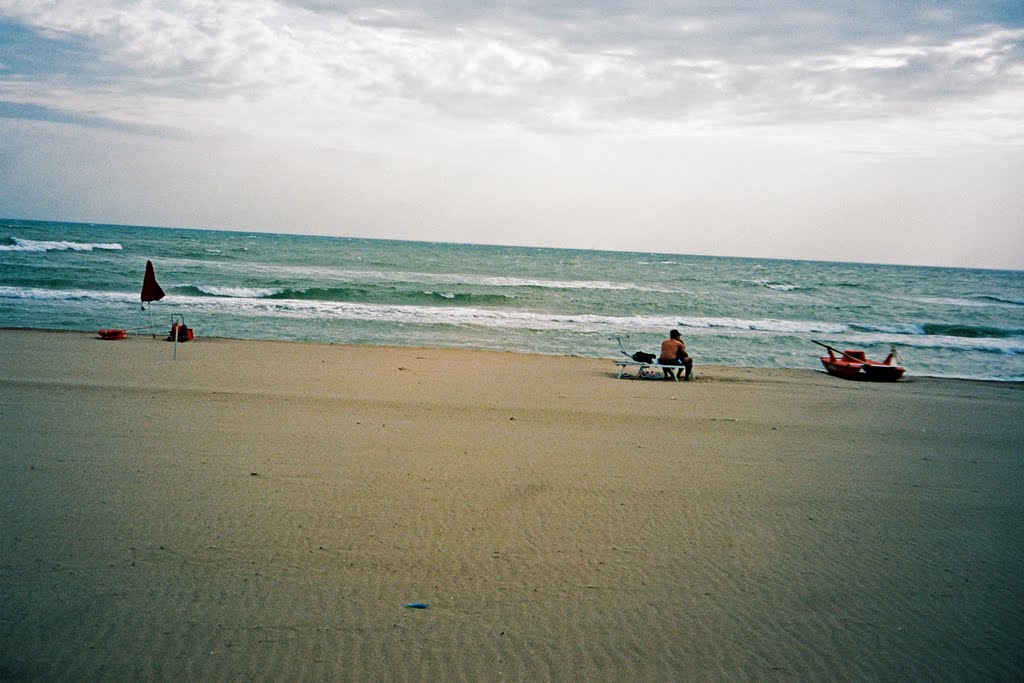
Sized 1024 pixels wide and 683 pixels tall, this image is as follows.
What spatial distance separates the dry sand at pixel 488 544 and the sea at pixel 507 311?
32.4 ft

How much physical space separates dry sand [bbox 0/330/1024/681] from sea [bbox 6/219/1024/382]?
9.88 m

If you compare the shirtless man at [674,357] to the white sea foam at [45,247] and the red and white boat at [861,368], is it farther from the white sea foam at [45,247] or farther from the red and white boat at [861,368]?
the white sea foam at [45,247]

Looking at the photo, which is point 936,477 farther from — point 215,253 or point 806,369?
point 215,253

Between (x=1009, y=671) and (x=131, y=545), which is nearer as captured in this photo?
(x=1009, y=671)

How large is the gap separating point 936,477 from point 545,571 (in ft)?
15.5

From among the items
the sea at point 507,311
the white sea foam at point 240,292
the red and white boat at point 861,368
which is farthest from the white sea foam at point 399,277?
the red and white boat at point 861,368

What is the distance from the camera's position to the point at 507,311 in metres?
26.8

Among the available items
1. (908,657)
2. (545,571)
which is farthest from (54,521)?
(908,657)

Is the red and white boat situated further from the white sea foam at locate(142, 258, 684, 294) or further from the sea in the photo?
the white sea foam at locate(142, 258, 684, 294)

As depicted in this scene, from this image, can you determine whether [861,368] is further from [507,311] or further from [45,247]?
[45,247]

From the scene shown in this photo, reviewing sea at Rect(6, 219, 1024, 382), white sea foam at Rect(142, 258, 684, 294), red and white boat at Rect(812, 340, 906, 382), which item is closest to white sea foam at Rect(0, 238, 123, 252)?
sea at Rect(6, 219, 1024, 382)

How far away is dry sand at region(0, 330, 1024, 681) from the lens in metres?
3.36

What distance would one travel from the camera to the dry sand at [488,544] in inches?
132

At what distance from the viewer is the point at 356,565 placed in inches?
162
